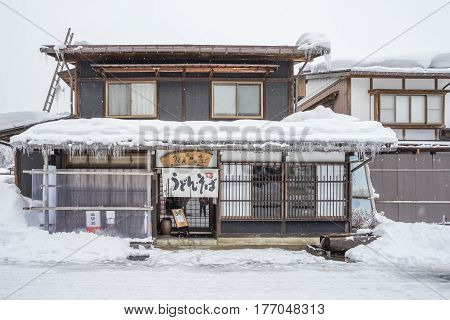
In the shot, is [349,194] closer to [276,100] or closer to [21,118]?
[276,100]

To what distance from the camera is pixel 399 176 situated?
1666 centimetres

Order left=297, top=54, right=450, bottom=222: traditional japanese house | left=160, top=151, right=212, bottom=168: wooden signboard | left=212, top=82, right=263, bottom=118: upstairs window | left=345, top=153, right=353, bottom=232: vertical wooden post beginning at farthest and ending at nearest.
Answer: left=297, top=54, right=450, bottom=222: traditional japanese house, left=212, top=82, right=263, bottom=118: upstairs window, left=345, top=153, right=353, bottom=232: vertical wooden post, left=160, top=151, right=212, bottom=168: wooden signboard

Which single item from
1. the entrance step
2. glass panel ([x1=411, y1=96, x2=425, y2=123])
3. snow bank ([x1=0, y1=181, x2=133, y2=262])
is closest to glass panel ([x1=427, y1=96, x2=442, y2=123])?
glass panel ([x1=411, y1=96, x2=425, y2=123])

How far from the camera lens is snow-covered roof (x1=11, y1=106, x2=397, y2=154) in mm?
11734

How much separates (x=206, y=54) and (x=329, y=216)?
737 centimetres

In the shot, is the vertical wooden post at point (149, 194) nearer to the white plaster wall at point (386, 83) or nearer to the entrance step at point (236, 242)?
the entrance step at point (236, 242)

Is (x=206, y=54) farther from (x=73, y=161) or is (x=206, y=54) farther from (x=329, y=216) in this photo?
(x=329, y=216)

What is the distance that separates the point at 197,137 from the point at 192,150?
1053mm

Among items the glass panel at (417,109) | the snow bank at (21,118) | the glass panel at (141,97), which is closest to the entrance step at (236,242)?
the glass panel at (141,97)

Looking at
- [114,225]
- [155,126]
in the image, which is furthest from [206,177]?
[114,225]

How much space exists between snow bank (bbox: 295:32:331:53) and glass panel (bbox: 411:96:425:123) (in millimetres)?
8840

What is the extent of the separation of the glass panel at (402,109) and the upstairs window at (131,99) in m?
13.5

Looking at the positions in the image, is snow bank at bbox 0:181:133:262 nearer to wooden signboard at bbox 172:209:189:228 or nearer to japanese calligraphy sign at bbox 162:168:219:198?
japanese calligraphy sign at bbox 162:168:219:198

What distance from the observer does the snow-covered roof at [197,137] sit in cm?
1173
